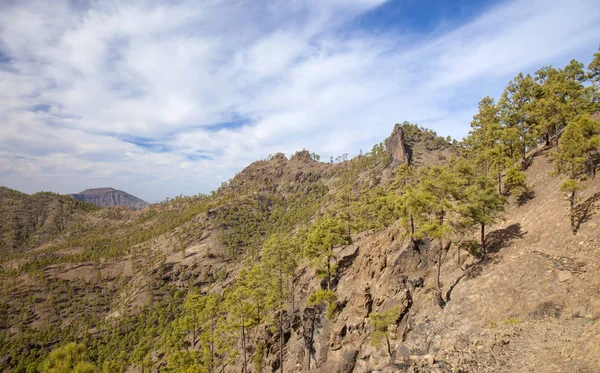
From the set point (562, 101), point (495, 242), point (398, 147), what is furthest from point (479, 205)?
point (398, 147)

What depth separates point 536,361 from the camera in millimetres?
14648

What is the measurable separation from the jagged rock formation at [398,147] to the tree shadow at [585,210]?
13596cm

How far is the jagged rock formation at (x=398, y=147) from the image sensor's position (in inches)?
6334

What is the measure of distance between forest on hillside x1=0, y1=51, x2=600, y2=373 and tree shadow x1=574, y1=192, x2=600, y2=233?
304mm

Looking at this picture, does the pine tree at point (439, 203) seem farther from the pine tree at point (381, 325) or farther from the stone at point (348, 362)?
the stone at point (348, 362)

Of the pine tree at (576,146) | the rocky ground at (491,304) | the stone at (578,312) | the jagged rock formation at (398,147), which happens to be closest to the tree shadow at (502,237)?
the rocky ground at (491,304)

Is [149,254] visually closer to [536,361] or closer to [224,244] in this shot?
[224,244]

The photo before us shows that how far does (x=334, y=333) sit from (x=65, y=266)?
206 m

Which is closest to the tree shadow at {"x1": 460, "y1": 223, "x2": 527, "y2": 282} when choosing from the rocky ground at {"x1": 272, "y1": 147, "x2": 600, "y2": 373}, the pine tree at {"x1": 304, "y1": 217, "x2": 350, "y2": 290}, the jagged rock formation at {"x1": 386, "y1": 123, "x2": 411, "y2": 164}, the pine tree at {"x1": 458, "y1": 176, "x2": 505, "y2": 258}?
the rocky ground at {"x1": 272, "y1": 147, "x2": 600, "y2": 373}

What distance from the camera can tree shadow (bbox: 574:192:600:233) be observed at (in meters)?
24.1

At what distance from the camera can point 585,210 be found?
81.6 ft

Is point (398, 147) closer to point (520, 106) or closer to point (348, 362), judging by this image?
point (520, 106)

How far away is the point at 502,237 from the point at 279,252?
1239 inches

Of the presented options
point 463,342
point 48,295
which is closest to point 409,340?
point 463,342
